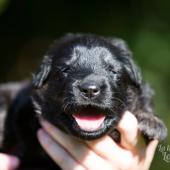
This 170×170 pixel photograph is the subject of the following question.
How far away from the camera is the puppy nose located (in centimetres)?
405

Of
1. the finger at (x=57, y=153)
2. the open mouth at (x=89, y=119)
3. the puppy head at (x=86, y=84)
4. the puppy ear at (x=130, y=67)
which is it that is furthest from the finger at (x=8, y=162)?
the puppy ear at (x=130, y=67)

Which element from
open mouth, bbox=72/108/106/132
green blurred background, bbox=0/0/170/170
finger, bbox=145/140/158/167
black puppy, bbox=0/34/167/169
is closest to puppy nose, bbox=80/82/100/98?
black puppy, bbox=0/34/167/169

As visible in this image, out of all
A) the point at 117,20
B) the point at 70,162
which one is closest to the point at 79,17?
the point at 117,20

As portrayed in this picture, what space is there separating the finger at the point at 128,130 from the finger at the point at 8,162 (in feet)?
2.62

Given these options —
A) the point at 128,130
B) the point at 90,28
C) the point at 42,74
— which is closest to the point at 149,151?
the point at 128,130

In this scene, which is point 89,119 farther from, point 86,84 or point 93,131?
point 86,84

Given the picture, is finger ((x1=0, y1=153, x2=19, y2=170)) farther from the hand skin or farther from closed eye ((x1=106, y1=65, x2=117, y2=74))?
closed eye ((x1=106, y1=65, x2=117, y2=74))

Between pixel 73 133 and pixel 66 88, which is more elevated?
pixel 66 88

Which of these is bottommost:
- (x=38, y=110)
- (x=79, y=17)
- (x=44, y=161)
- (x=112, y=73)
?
(x=44, y=161)

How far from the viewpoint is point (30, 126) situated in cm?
490

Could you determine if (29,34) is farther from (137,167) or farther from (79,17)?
(137,167)

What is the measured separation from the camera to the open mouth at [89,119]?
409 centimetres

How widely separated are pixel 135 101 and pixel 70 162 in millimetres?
665

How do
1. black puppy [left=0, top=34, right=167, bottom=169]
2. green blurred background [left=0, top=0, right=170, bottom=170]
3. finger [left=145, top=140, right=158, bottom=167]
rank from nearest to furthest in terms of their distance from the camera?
black puppy [left=0, top=34, right=167, bottom=169] → finger [left=145, top=140, right=158, bottom=167] → green blurred background [left=0, top=0, right=170, bottom=170]
